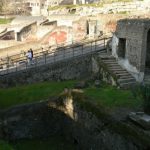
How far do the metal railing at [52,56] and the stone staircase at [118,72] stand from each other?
2.56 meters

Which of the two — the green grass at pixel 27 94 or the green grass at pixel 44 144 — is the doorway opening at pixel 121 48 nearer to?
the green grass at pixel 27 94

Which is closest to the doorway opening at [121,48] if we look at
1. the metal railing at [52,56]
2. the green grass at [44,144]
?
the metal railing at [52,56]

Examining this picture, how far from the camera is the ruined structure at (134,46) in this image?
20.6 m

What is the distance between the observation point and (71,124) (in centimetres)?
1598

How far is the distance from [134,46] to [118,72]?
153 centimetres

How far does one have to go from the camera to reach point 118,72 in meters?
21.6

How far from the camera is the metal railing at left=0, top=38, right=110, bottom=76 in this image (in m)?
24.5

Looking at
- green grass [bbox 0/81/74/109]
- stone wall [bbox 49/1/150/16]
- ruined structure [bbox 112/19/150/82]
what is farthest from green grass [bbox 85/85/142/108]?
stone wall [bbox 49/1/150/16]

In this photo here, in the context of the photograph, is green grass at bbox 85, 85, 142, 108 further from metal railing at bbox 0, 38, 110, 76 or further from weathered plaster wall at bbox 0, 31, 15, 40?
weathered plaster wall at bbox 0, 31, 15, 40

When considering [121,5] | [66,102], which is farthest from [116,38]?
[121,5]

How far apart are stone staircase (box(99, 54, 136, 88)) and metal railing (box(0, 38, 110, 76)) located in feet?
8.40

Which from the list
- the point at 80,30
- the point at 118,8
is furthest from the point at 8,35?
the point at 80,30

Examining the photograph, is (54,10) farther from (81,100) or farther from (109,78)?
(81,100)

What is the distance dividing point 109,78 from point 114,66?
1.09m
